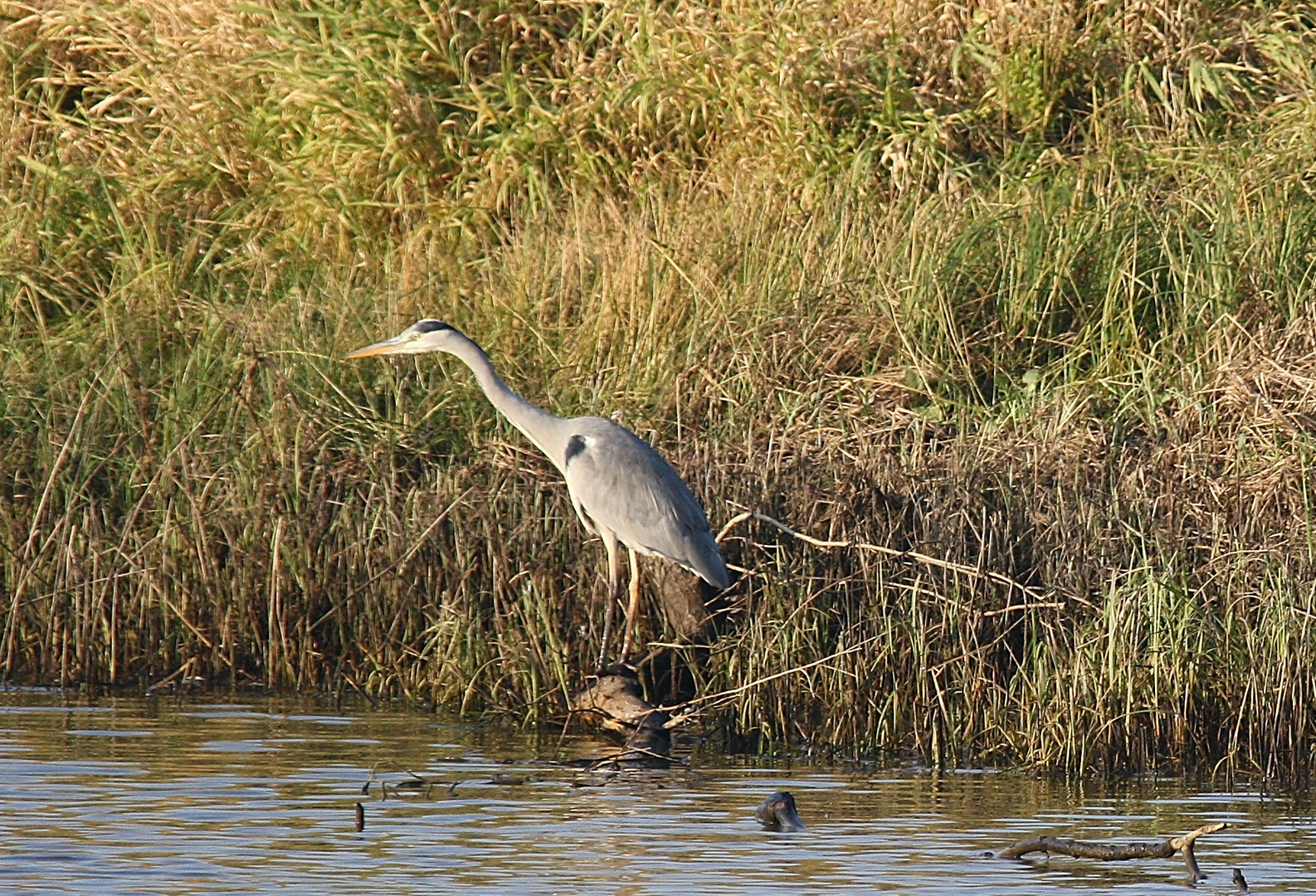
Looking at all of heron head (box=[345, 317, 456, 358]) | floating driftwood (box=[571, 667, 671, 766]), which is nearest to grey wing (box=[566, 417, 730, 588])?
floating driftwood (box=[571, 667, 671, 766])

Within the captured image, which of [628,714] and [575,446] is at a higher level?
[575,446]

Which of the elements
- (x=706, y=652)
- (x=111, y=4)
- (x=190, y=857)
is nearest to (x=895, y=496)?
(x=706, y=652)

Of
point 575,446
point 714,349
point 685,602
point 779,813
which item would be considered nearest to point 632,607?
point 685,602

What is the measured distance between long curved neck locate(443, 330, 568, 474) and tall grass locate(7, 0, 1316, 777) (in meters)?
0.25

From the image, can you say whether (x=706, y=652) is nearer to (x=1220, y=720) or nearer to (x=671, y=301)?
(x=1220, y=720)

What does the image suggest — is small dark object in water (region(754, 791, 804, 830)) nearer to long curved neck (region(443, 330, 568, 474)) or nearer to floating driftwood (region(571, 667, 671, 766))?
floating driftwood (region(571, 667, 671, 766))

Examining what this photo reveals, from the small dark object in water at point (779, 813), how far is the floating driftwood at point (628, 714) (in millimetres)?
938

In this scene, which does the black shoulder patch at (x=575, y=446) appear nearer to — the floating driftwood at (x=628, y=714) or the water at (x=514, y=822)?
the floating driftwood at (x=628, y=714)

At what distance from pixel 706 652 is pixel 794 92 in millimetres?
4363

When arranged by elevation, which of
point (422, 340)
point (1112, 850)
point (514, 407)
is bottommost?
point (1112, 850)

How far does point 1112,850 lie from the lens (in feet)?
16.3

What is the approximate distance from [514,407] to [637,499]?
0.69m

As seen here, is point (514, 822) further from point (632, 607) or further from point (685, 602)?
point (685, 602)

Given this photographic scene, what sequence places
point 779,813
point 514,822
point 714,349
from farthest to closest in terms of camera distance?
point 714,349 < point 514,822 < point 779,813
